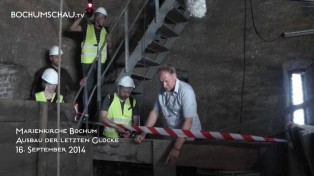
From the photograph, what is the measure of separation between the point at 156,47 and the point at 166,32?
0.36 meters

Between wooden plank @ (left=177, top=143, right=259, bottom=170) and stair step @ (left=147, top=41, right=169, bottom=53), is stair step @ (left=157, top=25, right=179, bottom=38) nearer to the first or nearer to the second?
stair step @ (left=147, top=41, right=169, bottom=53)

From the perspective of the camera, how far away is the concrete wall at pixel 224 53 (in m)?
6.16

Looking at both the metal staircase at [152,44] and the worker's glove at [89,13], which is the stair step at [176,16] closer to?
the metal staircase at [152,44]

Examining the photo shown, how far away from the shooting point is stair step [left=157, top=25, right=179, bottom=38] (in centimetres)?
665

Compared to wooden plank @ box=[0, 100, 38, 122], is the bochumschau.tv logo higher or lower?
higher

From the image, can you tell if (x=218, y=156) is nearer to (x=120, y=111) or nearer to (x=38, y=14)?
(x=120, y=111)

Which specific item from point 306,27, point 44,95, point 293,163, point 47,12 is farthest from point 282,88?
point 47,12

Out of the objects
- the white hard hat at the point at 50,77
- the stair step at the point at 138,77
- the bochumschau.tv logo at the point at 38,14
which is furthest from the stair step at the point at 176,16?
the white hard hat at the point at 50,77

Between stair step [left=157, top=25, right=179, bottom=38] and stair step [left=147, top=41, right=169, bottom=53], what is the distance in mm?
266

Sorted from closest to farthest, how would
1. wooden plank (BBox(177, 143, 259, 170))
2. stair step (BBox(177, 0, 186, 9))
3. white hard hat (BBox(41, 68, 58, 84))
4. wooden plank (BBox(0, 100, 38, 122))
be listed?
wooden plank (BBox(0, 100, 38, 122)) → wooden plank (BBox(177, 143, 259, 170)) → white hard hat (BBox(41, 68, 58, 84)) → stair step (BBox(177, 0, 186, 9))

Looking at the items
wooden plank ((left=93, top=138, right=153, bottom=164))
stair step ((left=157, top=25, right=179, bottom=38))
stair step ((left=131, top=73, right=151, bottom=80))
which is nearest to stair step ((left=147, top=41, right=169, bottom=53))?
stair step ((left=157, top=25, right=179, bottom=38))

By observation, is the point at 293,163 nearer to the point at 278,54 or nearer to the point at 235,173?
the point at 235,173

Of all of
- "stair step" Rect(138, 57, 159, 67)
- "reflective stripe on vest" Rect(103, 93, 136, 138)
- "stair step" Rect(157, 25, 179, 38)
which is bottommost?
"reflective stripe on vest" Rect(103, 93, 136, 138)

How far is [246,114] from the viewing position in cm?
635
